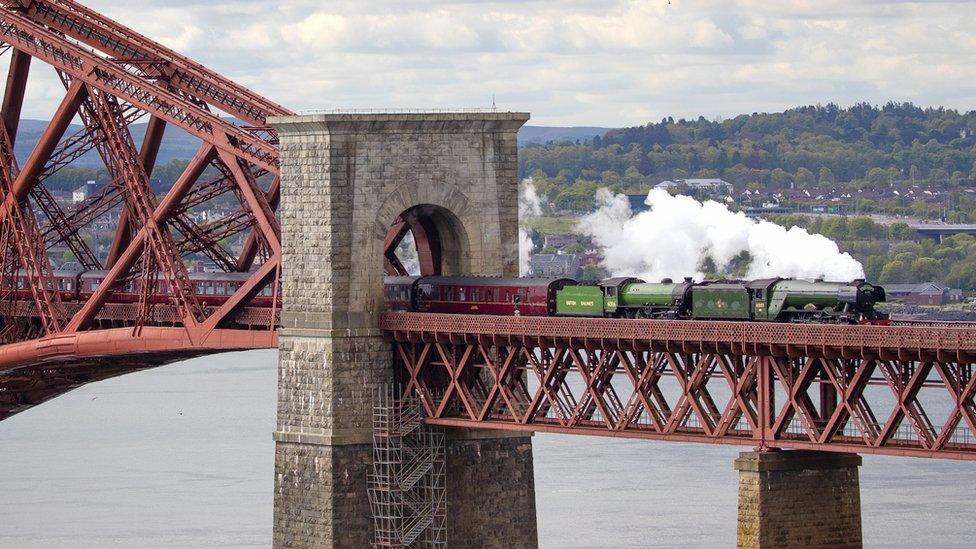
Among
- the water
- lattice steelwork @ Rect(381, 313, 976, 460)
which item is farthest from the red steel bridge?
the water

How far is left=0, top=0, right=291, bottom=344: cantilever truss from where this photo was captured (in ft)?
320

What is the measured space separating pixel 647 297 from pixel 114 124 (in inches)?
1013

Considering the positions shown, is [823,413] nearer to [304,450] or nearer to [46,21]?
[304,450]

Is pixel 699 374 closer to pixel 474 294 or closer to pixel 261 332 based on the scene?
pixel 474 294

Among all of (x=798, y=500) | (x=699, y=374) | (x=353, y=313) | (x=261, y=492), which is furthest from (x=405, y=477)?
(x=261, y=492)

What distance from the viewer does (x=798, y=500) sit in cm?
7875

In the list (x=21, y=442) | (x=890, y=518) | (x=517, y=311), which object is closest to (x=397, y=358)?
(x=517, y=311)

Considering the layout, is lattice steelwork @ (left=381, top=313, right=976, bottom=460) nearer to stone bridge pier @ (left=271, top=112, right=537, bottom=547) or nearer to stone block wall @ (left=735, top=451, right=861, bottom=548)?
stone block wall @ (left=735, top=451, right=861, bottom=548)

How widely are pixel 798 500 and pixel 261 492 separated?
217 feet

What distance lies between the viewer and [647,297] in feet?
284

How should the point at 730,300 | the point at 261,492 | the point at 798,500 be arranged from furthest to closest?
the point at 261,492
the point at 730,300
the point at 798,500

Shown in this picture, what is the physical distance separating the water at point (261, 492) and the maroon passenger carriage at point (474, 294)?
95.5ft

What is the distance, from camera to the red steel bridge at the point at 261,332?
74562 mm

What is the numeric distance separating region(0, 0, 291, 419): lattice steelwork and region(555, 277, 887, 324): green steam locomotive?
11.3 meters
